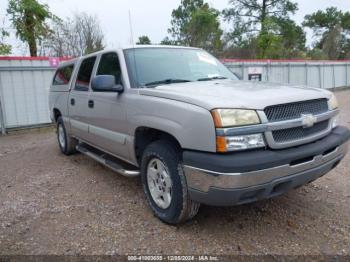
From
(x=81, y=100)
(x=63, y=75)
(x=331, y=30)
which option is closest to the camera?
(x=81, y=100)

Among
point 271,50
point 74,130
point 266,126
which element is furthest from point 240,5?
point 266,126

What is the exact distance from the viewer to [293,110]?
9.79 ft

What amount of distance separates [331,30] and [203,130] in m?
50.3

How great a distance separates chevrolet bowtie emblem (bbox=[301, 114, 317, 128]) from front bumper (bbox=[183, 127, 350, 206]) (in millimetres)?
195

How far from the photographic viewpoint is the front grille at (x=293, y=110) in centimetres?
283

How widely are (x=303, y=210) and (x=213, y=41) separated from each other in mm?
28376

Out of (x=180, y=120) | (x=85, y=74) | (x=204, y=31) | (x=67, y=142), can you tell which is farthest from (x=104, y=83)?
(x=204, y=31)

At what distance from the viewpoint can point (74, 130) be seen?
222 inches

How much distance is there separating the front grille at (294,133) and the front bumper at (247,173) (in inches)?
3.6

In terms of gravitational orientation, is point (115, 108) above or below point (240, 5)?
below

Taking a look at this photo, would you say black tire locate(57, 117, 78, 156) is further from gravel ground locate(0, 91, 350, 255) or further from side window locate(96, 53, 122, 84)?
side window locate(96, 53, 122, 84)

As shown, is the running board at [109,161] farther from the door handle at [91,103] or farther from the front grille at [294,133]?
the front grille at [294,133]

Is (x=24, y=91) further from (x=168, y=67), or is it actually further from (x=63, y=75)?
(x=168, y=67)

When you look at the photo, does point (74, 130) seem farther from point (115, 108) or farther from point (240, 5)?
point (240, 5)
